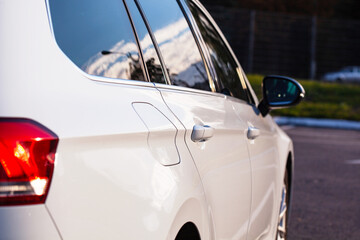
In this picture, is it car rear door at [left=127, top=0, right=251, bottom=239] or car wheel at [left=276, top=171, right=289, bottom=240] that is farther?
car wheel at [left=276, top=171, right=289, bottom=240]

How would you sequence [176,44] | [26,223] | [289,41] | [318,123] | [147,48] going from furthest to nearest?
[289,41] → [318,123] → [176,44] → [147,48] → [26,223]

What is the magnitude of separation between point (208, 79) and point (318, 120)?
54.0 feet

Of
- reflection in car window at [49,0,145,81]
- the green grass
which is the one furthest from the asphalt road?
the green grass

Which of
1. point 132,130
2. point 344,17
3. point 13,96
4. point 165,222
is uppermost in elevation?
point 13,96

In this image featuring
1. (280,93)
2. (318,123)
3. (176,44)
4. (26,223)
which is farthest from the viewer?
(318,123)

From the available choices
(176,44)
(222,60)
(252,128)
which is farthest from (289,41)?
(176,44)

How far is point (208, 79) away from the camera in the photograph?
9.96 feet

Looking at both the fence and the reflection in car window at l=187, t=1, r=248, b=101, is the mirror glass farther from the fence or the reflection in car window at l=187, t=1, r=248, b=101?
the fence

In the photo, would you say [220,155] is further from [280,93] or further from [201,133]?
[280,93]

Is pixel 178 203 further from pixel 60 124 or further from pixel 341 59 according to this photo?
pixel 341 59

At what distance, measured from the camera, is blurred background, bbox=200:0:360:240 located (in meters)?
6.62

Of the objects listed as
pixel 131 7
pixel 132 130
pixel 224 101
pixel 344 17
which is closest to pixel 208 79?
pixel 224 101

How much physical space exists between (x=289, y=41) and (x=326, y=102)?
716 centimetres

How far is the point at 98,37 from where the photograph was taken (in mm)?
1989
